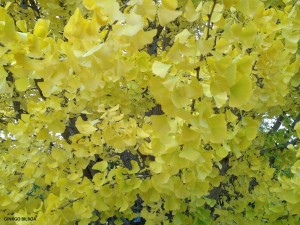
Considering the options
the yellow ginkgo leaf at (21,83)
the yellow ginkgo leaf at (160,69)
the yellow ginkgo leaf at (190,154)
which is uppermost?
the yellow ginkgo leaf at (21,83)

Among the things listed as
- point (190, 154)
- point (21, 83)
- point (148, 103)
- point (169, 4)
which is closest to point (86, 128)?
point (21, 83)

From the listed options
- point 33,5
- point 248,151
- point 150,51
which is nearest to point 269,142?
point 248,151

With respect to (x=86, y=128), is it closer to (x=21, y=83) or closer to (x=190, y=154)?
(x=21, y=83)

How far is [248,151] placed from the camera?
2.17 m

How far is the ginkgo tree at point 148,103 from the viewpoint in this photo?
78cm

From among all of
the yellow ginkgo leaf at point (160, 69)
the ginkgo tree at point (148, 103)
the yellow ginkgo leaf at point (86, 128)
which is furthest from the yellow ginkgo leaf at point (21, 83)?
the yellow ginkgo leaf at point (160, 69)

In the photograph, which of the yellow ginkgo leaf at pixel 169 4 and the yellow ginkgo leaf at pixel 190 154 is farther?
the yellow ginkgo leaf at pixel 190 154

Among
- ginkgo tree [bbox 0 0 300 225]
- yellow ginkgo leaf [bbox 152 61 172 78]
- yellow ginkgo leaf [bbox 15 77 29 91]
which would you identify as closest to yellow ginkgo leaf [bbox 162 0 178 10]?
ginkgo tree [bbox 0 0 300 225]

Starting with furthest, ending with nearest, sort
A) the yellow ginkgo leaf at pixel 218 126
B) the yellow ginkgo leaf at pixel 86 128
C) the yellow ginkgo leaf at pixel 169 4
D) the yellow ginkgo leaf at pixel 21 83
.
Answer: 1. the yellow ginkgo leaf at pixel 86 128
2. the yellow ginkgo leaf at pixel 21 83
3. the yellow ginkgo leaf at pixel 218 126
4. the yellow ginkgo leaf at pixel 169 4

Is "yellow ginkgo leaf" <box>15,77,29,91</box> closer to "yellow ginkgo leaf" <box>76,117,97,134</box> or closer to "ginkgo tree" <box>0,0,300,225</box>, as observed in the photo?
"ginkgo tree" <box>0,0,300,225</box>

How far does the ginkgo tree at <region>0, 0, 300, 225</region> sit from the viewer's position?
0.78 meters

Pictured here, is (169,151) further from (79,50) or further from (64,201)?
(64,201)

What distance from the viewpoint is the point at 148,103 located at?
204 cm

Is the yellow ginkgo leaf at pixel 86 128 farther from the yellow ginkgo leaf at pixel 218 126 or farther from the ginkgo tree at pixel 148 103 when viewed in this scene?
the yellow ginkgo leaf at pixel 218 126
